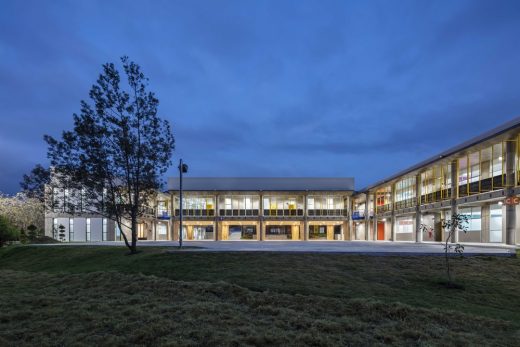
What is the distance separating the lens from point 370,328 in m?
8.03

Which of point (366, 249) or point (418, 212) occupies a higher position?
point (418, 212)

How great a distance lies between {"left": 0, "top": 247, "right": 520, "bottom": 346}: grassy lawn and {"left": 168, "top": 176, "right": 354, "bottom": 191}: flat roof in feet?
119

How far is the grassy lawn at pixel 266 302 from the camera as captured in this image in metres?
7.50

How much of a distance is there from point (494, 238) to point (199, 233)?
1555 inches

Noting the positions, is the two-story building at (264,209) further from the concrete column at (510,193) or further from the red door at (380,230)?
the concrete column at (510,193)

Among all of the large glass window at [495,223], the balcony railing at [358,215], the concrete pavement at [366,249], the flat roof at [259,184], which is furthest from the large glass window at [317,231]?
the large glass window at [495,223]

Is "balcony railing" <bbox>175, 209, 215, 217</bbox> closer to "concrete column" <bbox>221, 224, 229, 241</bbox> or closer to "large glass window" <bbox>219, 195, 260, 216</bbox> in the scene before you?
"large glass window" <bbox>219, 195, 260, 216</bbox>

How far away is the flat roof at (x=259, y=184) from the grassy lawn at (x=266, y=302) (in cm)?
3636

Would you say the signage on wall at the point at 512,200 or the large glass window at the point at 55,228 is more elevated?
the signage on wall at the point at 512,200

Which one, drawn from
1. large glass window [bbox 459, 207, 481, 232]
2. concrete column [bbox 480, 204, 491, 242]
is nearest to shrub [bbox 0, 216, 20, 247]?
large glass window [bbox 459, 207, 481, 232]

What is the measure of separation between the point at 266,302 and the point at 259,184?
147ft

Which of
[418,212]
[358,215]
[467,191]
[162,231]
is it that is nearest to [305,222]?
[358,215]

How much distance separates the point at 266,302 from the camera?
9.97 meters

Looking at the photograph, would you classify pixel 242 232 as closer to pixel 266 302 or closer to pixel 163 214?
pixel 163 214
